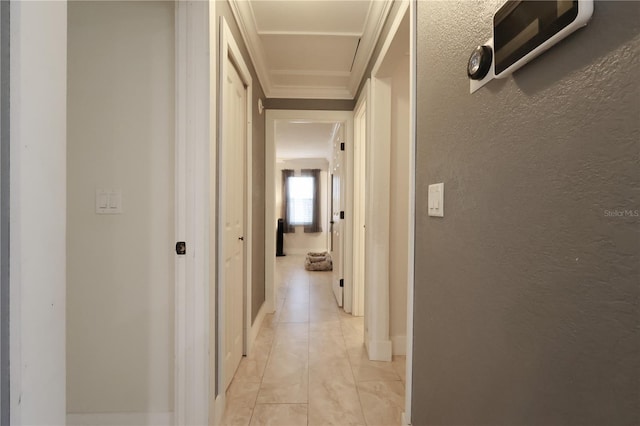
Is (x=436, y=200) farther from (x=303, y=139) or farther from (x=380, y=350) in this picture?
(x=303, y=139)

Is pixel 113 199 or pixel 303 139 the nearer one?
pixel 113 199

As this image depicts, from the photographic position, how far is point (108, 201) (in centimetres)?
138

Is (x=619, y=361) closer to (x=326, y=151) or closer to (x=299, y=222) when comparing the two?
(x=326, y=151)

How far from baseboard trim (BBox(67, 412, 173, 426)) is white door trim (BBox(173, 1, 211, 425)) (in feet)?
0.50

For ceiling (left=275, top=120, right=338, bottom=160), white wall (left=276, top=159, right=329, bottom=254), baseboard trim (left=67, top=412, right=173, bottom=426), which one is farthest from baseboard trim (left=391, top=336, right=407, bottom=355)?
white wall (left=276, top=159, right=329, bottom=254)

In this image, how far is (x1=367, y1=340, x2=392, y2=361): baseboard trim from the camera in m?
2.14

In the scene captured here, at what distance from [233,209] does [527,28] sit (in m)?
1.64

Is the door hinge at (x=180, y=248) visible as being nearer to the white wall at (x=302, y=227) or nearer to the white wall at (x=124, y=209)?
the white wall at (x=124, y=209)

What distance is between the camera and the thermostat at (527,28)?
52 centimetres

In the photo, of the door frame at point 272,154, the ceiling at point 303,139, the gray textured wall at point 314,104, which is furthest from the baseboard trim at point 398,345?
the ceiling at point 303,139

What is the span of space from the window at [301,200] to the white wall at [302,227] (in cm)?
20

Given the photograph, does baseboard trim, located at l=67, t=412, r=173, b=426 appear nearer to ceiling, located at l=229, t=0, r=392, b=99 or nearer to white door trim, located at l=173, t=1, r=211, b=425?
white door trim, located at l=173, t=1, r=211, b=425

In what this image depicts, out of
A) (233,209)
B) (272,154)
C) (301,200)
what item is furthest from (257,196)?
(301,200)

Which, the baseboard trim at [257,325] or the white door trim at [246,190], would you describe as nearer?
the white door trim at [246,190]
